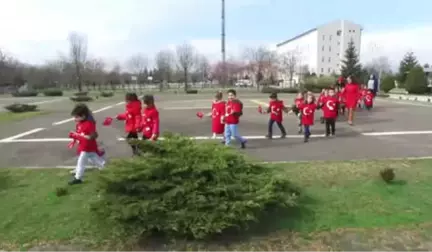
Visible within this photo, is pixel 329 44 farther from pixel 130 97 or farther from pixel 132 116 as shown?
pixel 132 116

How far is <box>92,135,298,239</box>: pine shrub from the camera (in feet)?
11.1

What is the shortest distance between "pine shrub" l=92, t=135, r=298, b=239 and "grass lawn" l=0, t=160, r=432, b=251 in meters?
0.25

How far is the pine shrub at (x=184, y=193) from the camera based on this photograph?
3383 millimetres

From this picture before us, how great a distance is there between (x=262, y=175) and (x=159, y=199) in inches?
48.7

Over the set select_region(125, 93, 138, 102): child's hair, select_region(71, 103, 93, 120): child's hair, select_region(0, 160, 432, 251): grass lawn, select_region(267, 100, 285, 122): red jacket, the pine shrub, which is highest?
select_region(125, 93, 138, 102): child's hair

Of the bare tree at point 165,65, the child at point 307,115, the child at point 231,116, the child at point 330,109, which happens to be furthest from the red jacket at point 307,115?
the bare tree at point 165,65

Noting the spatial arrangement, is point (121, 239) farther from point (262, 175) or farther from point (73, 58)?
point (73, 58)

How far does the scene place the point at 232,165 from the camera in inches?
158

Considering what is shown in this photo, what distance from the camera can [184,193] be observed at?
3510mm

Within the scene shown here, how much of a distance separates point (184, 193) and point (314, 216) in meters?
1.60

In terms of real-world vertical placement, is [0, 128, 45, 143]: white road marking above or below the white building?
below

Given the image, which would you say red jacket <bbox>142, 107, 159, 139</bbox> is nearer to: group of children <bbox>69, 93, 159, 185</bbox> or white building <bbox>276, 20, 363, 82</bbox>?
group of children <bbox>69, 93, 159, 185</bbox>

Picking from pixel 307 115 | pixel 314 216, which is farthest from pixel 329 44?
pixel 314 216

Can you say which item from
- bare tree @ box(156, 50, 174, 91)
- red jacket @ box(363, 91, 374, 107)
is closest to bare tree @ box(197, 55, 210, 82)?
bare tree @ box(156, 50, 174, 91)
